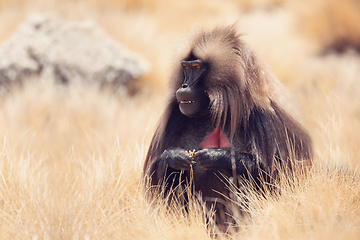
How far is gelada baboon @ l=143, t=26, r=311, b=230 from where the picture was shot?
91.0 inches

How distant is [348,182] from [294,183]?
410 millimetres

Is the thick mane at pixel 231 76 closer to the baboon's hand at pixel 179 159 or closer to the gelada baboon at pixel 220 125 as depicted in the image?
the gelada baboon at pixel 220 125

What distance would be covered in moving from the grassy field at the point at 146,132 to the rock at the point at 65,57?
30cm

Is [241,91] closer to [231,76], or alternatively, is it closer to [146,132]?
[231,76]

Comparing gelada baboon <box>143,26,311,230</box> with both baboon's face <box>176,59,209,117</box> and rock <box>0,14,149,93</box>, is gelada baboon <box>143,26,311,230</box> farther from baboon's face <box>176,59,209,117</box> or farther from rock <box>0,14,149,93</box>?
rock <box>0,14,149,93</box>

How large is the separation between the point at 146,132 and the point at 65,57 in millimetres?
3323

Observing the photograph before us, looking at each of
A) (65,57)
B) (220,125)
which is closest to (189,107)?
(220,125)

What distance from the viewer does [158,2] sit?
36.4 ft

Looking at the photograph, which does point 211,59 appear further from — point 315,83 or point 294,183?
point 315,83

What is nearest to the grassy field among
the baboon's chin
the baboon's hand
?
the baboon's hand

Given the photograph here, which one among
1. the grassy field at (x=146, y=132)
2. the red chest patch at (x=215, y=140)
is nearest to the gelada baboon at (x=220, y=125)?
the red chest patch at (x=215, y=140)

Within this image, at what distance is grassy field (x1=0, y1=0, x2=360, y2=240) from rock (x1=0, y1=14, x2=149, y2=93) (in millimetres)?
296

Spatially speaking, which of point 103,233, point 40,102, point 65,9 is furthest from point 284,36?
point 103,233

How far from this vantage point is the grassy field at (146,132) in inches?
91.7
